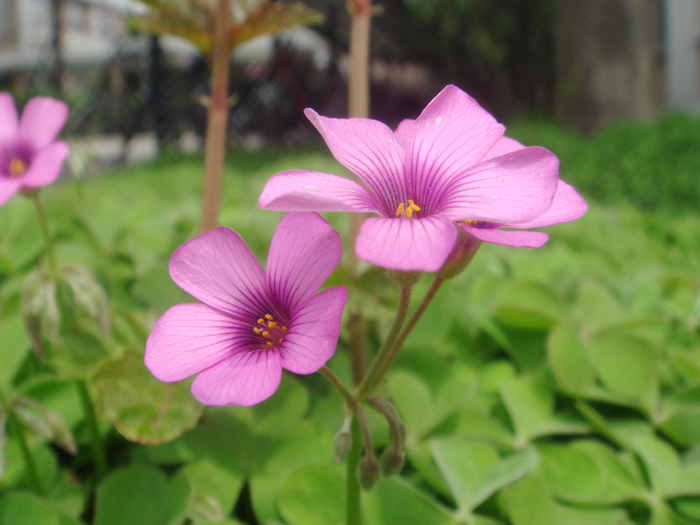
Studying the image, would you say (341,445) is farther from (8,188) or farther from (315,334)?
(8,188)

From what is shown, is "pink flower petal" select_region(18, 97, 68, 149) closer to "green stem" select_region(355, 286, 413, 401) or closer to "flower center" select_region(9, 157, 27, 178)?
"flower center" select_region(9, 157, 27, 178)

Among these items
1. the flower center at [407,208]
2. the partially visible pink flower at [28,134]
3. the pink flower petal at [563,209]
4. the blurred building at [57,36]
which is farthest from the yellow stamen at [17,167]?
the blurred building at [57,36]

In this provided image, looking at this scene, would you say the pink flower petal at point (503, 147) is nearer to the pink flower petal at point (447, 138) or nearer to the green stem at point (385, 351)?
the pink flower petal at point (447, 138)

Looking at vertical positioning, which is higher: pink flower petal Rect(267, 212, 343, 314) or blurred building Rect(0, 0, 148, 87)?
blurred building Rect(0, 0, 148, 87)

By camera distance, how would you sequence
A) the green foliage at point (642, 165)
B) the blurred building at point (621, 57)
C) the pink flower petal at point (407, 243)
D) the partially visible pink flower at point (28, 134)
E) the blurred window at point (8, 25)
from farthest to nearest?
the blurred window at point (8, 25)
the blurred building at point (621, 57)
the green foliage at point (642, 165)
the partially visible pink flower at point (28, 134)
the pink flower petal at point (407, 243)

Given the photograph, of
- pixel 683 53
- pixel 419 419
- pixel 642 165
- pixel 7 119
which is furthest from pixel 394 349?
pixel 683 53

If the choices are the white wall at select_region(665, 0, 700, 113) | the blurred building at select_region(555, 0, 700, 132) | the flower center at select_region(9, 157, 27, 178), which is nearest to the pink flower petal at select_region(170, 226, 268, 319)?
the flower center at select_region(9, 157, 27, 178)

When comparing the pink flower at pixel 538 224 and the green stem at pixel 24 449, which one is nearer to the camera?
the pink flower at pixel 538 224
